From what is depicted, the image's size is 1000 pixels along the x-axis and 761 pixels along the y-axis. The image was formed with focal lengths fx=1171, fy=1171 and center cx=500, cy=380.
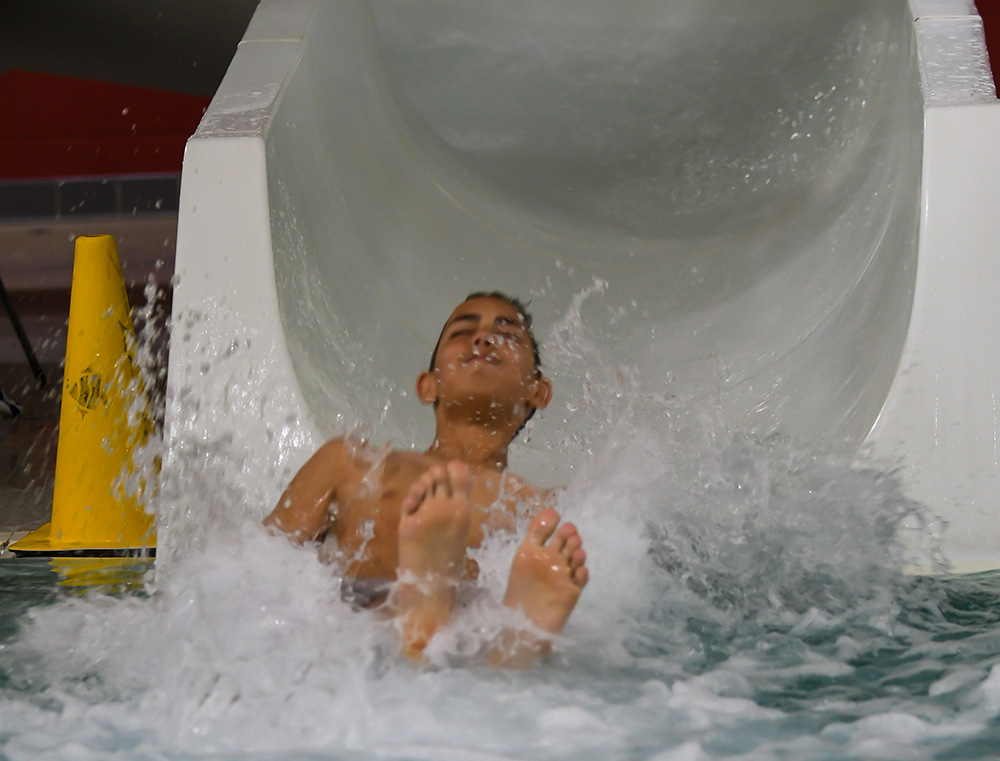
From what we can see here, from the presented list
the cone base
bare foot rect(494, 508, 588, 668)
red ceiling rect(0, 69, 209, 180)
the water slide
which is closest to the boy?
bare foot rect(494, 508, 588, 668)

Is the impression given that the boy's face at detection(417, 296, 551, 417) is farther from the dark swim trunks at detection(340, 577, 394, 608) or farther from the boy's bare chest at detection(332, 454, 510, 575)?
the dark swim trunks at detection(340, 577, 394, 608)

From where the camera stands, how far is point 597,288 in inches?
88.3

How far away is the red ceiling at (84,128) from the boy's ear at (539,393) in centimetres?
359

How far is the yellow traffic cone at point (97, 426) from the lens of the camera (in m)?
1.66

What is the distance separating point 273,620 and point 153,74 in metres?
1.59

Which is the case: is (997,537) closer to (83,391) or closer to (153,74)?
(83,391)

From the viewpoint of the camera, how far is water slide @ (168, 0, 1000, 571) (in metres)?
1.42

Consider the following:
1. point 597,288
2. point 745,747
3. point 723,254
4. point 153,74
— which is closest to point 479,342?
point 745,747

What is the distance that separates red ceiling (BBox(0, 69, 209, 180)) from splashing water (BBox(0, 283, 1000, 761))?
11.6 feet

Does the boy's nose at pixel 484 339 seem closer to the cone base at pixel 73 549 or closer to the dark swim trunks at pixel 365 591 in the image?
the dark swim trunks at pixel 365 591

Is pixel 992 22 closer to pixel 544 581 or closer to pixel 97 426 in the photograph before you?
pixel 97 426

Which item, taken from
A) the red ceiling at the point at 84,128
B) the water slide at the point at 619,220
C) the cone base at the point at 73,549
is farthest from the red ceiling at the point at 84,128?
the cone base at the point at 73,549

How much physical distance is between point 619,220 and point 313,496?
4.03 ft

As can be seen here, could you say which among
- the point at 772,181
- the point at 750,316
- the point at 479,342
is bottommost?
the point at 479,342
